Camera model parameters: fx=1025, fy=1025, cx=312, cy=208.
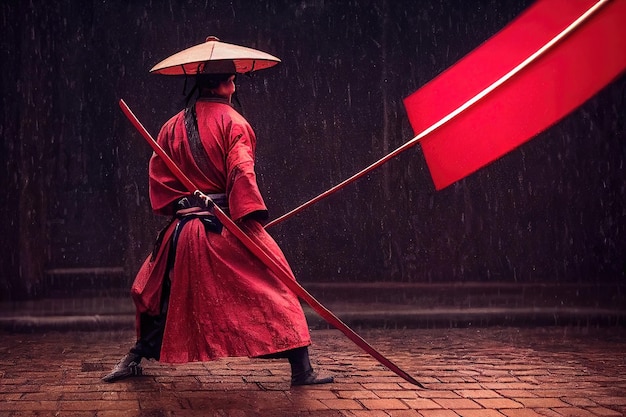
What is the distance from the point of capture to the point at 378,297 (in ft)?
36.7

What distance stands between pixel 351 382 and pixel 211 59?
210 cm

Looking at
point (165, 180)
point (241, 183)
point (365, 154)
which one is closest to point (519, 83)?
point (241, 183)

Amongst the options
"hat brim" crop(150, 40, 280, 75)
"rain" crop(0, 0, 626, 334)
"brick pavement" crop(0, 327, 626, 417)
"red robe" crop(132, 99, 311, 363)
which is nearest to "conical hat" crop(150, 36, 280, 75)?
"hat brim" crop(150, 40, 280, 75)

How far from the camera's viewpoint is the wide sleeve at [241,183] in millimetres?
5879

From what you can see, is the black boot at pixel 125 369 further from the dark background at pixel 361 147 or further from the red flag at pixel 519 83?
the dark background at pixel 361 147

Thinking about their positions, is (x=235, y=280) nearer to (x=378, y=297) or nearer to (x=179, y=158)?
(x=179, y=158)

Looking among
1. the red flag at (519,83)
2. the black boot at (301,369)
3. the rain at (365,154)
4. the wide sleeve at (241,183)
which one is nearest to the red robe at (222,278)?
the wide sleeve at (241,183)

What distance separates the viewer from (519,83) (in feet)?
16.3

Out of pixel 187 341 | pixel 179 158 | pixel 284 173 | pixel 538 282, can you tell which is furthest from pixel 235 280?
pixel 538 282

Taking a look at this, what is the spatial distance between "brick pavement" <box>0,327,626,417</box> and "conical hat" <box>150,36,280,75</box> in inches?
74.7

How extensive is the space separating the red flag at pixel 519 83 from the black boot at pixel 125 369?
2.29 meters

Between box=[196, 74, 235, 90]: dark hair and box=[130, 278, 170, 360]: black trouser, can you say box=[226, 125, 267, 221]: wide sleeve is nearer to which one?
box=[196, 74, 235, 90]: dark hair

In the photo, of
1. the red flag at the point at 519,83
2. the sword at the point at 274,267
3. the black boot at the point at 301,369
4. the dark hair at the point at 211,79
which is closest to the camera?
the red flag at the point at 519,83

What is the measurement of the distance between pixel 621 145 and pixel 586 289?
182 centimetres
